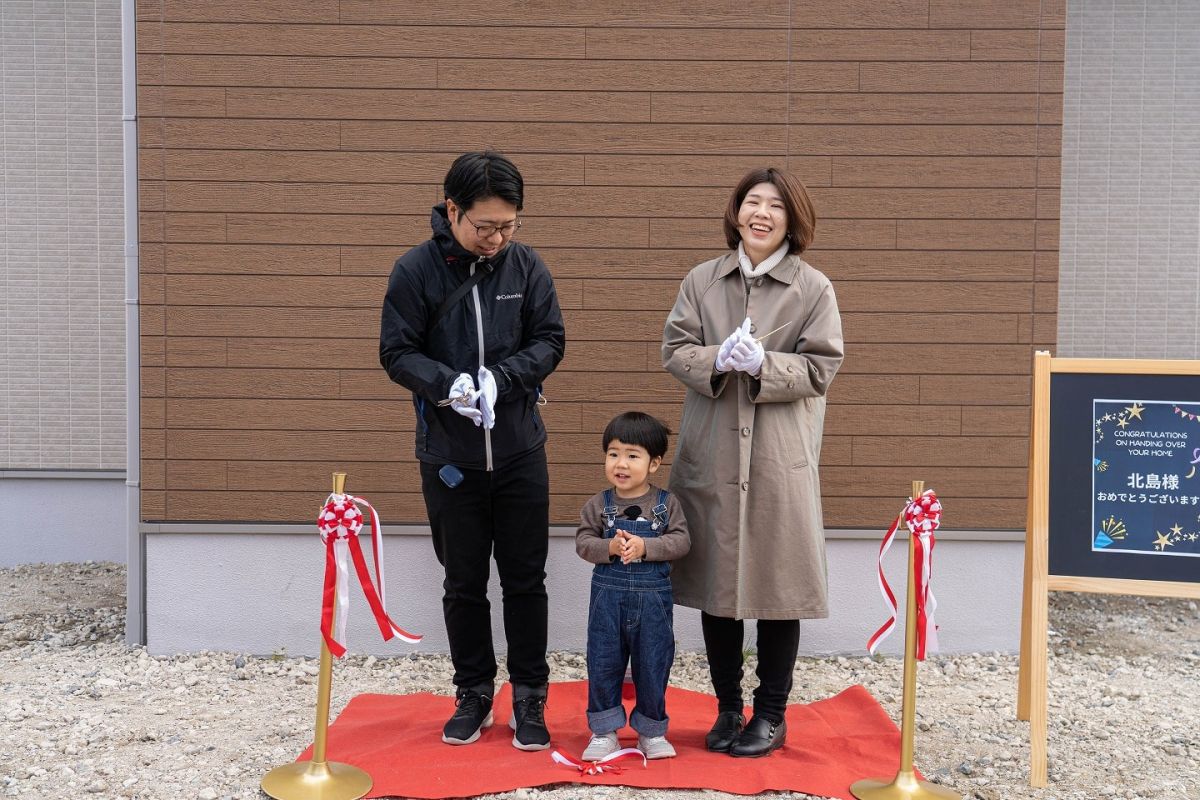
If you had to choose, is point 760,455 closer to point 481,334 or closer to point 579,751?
point 481,334

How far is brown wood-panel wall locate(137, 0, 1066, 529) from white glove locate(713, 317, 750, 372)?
43.1 inches

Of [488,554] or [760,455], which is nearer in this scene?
[760,455]

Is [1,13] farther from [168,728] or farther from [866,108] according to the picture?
[866,108]

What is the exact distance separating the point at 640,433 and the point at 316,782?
1.28m

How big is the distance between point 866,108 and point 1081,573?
1.87 metres

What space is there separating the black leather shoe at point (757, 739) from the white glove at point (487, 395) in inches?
46.1

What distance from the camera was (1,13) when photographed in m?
5.41

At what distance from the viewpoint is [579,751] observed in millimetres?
3133

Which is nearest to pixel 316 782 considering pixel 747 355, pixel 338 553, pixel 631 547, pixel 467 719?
pixel 467 719

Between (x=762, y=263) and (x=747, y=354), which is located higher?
(x=762, y=263)

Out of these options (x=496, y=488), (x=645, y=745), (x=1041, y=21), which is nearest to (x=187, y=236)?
(x=496, y=488)

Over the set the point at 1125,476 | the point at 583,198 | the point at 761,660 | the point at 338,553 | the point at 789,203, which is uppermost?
the point at 583,198

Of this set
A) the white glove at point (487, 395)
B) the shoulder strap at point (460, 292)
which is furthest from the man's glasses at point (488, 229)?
the white glove at point (487, 395)

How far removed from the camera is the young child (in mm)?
3018
